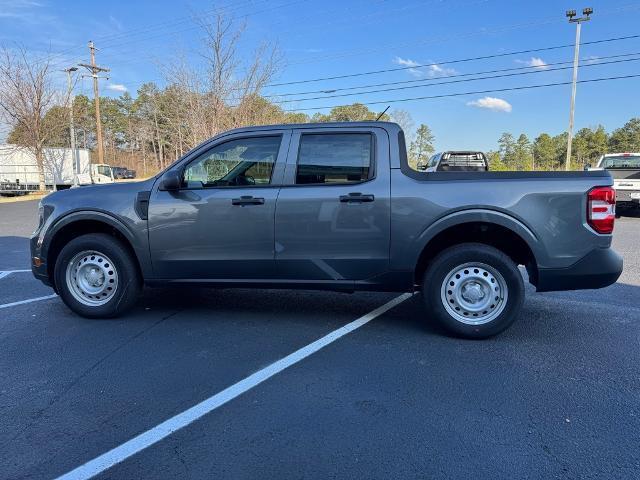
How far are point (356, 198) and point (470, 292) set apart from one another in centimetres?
135

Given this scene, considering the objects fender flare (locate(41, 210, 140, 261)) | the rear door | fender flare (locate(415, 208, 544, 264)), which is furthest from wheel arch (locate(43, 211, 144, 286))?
fender flare (locate(415, 208, 544, 264))

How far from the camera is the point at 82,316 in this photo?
4.82 meters

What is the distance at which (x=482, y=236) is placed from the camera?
14.5ft

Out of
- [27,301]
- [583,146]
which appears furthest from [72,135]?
[583,146]

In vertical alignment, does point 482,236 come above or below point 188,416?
above

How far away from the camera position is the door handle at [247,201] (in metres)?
4.34

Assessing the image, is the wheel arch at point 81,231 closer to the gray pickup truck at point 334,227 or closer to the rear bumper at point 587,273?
the gray pickup truck at point 334,227

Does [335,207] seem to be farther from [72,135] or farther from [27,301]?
[72,135]

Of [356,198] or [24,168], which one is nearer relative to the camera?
[356,198]

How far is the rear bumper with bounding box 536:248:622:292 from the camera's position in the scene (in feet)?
13.1

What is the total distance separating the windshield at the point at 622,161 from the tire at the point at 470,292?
13.2 meters

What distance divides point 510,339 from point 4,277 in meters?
6.87

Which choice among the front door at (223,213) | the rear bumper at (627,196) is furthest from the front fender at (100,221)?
the rear bumper at (627,196)

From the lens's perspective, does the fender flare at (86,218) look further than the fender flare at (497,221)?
Yes
